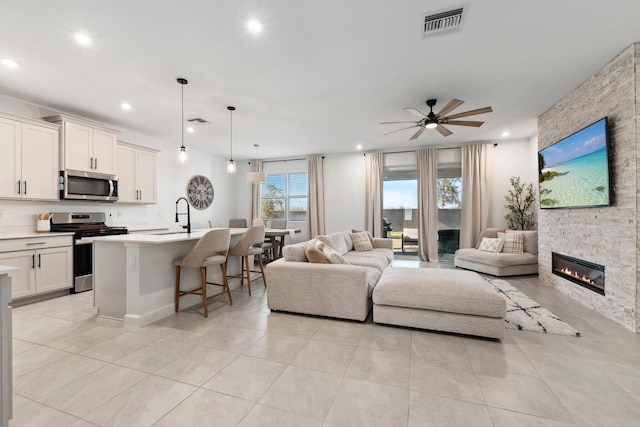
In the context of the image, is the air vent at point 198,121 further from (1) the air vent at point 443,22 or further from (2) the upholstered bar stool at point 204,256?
(1) the air vent at point 443,22

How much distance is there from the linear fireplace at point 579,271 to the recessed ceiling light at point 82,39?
5.80 metres

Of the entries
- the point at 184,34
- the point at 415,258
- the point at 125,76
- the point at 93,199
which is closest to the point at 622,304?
the point at 415,258

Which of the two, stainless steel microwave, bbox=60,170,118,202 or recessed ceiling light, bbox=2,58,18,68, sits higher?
recessed ceiling light, bbox=2,58,18,68

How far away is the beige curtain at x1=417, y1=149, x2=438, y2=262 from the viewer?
255 inches

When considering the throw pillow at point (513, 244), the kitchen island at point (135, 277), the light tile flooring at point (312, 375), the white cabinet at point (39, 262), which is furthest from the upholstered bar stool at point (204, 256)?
the throw pillow at point (513, 244)

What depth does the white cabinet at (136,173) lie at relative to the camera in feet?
15.8

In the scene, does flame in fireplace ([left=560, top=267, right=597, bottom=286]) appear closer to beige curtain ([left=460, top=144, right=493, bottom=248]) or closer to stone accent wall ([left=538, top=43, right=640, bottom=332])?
stone accent wall ([left=538, top=43, right=640, bottom=332])

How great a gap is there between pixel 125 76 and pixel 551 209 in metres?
6.12

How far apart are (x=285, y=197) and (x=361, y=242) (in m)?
3.37

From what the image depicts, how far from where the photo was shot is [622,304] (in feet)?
9.30

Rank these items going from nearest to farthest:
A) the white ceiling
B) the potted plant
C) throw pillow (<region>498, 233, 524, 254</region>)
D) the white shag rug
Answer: the white ceiling
the white shag rug
throw pillow (<region>498, 233, 524, 254</region>)
the potted plant

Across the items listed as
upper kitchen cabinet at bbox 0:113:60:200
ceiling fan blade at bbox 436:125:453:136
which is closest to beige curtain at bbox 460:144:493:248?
ceiling fan blade at bbox 436:125:453:136

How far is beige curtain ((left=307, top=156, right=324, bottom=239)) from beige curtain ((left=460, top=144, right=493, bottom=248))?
3418 mm

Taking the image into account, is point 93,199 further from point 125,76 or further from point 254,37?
point 254,37
